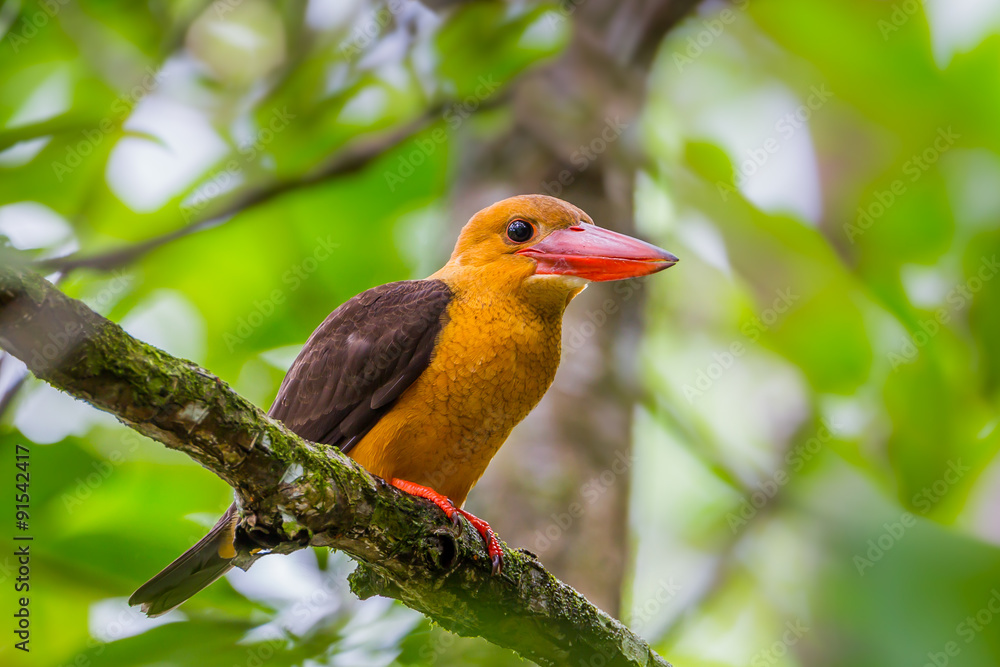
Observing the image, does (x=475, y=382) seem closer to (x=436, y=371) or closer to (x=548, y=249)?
(x=436, y=371)

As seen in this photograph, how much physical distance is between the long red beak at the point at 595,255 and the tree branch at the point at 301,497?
4.00 ft

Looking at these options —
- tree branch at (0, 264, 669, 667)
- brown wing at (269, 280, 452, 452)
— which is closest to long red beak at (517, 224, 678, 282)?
brown wing at (269, 280, 452, 452)

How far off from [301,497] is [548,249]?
Result: 73.0 inches

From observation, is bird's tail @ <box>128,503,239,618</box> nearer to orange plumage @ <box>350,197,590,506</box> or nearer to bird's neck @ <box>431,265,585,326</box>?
orange plumage @ <box>350,197,590,506</box>

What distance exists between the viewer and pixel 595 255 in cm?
362

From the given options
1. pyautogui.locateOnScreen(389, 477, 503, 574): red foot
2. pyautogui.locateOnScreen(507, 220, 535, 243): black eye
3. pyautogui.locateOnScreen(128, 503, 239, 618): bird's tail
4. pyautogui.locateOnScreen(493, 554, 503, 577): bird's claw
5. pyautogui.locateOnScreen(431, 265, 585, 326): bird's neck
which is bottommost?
pyautogui.locateOnScreen(128, 503, 239, 618): bird's tail

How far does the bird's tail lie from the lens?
3.26m

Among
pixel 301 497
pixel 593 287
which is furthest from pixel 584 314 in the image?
pixel 301 497

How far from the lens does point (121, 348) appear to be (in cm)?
179

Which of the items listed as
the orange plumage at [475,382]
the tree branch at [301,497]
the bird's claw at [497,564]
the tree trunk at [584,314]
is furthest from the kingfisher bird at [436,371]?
the tree trunk at [584,314]

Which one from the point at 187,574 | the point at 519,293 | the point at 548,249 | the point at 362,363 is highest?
the point at 548,249

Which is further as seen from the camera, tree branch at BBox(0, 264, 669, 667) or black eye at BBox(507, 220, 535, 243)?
black eye at BBox(507, 220, 535, 243)

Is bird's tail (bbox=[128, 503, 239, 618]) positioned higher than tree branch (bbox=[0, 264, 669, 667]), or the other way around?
tree branch (bbox=[0, 264, 669, 667])

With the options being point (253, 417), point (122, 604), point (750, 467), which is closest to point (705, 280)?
point (750, 467)
